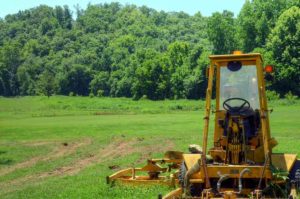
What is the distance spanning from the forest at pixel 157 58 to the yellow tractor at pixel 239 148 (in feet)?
240

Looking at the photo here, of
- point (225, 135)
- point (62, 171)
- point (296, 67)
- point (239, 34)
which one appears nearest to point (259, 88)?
point (225, 135)

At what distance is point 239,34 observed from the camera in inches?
4439

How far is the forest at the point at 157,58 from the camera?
94.5m

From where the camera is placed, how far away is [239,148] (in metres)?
12.1

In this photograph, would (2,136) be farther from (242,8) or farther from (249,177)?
(242,8)

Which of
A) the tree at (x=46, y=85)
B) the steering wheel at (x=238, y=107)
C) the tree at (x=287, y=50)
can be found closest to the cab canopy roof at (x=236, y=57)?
the steering wheel at (x=238, y=107)

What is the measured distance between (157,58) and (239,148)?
11300 centimetres

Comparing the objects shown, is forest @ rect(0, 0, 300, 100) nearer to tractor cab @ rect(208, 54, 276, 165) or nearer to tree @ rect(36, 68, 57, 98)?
tree @ rect(36, 68, 57, 98)

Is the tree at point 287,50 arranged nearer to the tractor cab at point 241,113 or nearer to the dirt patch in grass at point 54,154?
the dirt patch in grass at point 54,154

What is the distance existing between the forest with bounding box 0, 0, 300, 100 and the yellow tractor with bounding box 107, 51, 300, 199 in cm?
7325

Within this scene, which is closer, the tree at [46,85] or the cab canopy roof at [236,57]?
the cab canopy roof at [236,57]

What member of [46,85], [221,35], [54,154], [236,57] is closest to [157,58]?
[221,35]

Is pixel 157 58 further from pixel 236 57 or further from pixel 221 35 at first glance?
pixel 236 57

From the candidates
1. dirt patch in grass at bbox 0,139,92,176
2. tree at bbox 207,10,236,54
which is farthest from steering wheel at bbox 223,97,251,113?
tree at bbox 207,10,236,54
